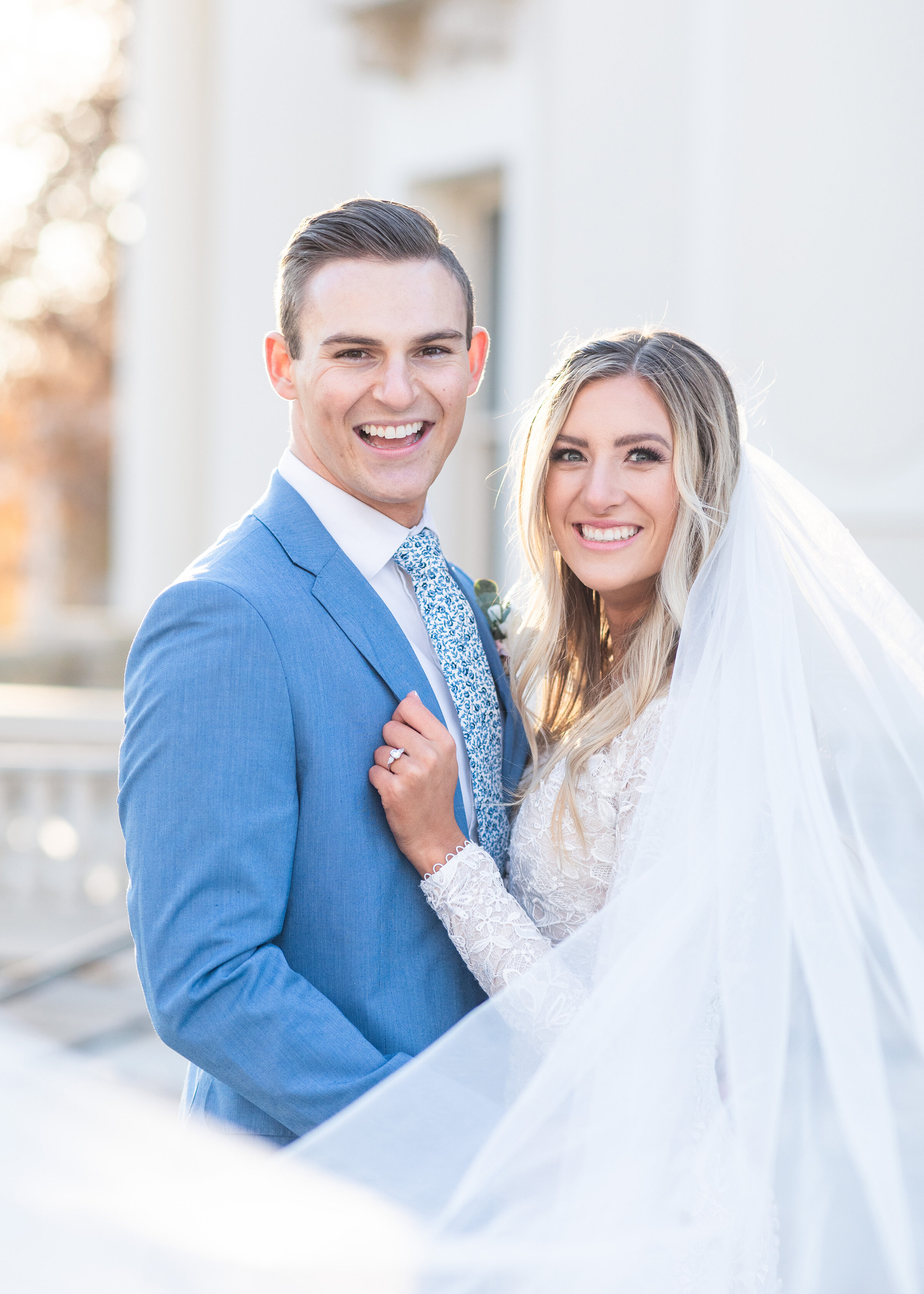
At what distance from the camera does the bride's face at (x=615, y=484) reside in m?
2.29

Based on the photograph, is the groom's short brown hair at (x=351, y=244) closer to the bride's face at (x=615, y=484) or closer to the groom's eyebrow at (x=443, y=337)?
the groom's eyebrow at (x=443, y=337)

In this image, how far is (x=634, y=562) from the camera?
92.1 inches

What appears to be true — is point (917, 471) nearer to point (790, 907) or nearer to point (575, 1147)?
point (790, 907)

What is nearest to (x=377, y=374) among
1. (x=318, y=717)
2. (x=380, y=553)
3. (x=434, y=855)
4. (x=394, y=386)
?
(x=394, y=386)

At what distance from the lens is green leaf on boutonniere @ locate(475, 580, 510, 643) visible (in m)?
2.71

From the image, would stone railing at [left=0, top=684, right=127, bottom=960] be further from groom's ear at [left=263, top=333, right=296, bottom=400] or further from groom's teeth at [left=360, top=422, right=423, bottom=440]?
groom's teeth at [left=360, top=422, right=423, bottom=440]

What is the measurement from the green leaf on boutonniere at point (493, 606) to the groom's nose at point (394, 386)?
62 cm

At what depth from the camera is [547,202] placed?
5.84m

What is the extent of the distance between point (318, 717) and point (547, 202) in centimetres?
452

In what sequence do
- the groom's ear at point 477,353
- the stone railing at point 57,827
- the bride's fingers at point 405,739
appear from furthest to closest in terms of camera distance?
the stone railing at point 57,827 < the groom's ear at point 477,353 < the bride's fingers at point 405,739

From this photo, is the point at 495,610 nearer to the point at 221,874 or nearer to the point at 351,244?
the point at 351,244

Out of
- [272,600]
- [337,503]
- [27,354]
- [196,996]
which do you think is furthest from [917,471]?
[27,354]

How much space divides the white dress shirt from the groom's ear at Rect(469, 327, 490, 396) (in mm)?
369

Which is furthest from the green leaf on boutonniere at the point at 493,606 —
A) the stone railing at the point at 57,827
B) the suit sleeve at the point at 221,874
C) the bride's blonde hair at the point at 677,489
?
the stone railing at the point at 57,827
